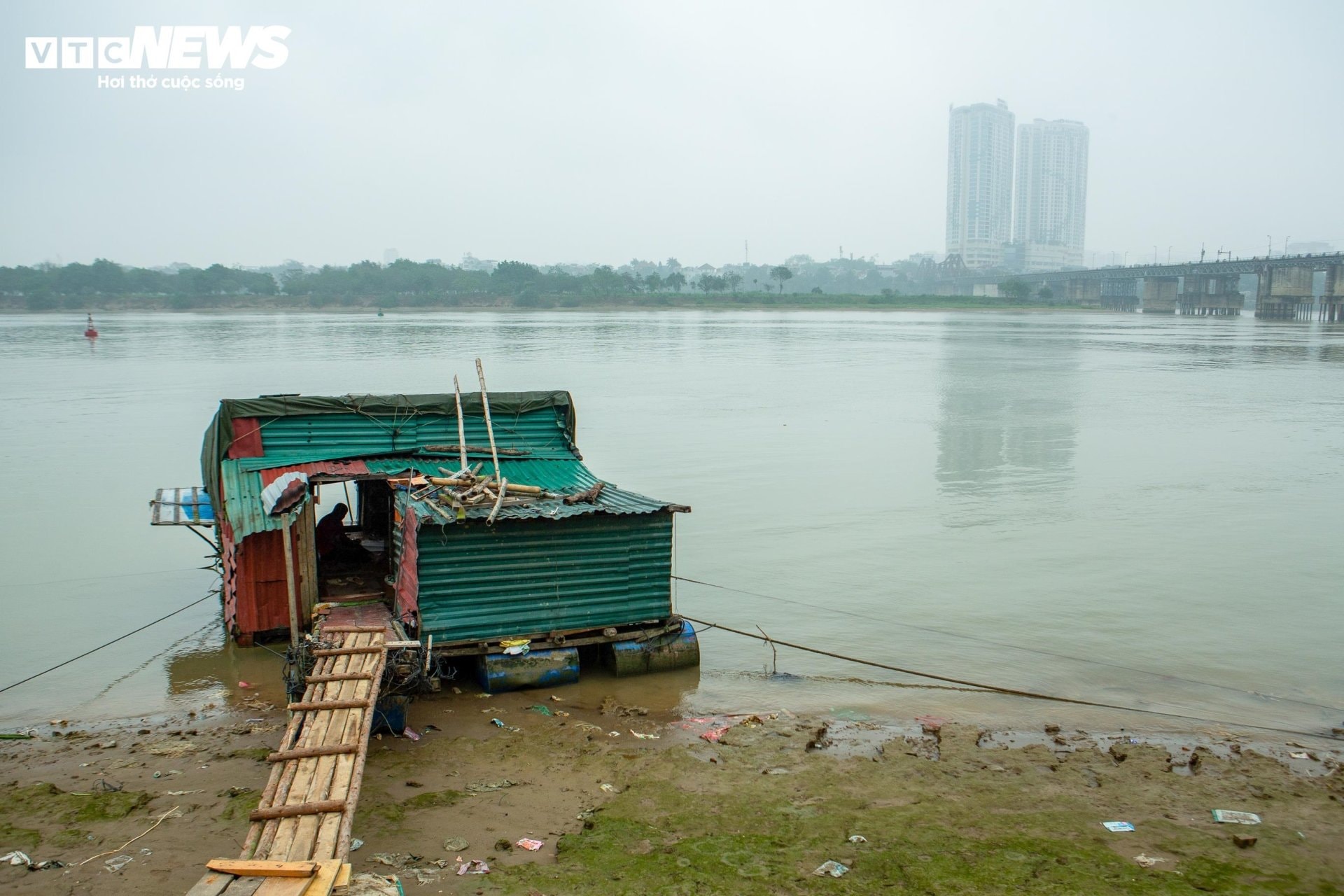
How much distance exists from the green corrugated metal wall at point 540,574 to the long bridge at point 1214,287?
357 feet

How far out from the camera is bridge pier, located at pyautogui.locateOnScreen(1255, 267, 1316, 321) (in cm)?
10775

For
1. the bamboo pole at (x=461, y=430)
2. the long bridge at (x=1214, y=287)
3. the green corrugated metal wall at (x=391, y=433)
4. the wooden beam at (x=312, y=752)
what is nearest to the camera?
the wooden beam at (x=312, y=752)

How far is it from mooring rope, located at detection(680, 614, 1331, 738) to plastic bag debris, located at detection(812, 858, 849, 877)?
4919 mm

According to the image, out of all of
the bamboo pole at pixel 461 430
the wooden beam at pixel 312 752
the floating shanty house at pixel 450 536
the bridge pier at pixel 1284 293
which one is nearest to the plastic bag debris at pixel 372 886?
the wooden beam at pixel 312 752

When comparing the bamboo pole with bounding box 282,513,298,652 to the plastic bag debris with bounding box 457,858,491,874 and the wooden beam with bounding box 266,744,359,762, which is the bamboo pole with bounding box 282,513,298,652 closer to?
the wooden beam with bounding box 266,744,359,762

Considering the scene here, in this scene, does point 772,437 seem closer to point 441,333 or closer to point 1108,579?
point 1108,579

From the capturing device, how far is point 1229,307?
432ft

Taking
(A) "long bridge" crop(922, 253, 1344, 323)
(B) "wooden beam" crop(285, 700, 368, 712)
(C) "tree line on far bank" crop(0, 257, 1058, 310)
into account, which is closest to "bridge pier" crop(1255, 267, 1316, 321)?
(A) "long bridge" crop(922, 253, 1344, 323)

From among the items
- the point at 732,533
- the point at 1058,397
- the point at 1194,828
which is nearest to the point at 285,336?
the point at 1058,397

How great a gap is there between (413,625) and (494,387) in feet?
101

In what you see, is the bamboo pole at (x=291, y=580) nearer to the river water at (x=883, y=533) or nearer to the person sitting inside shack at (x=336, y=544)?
the river water at (x=883, y=533)

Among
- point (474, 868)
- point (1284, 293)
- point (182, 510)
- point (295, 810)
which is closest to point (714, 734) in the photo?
point (474, 868)

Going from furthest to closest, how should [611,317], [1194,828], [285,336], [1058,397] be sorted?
1. [611,317]
2. [285,336]
3. [1058,397]
4. [1194,828]

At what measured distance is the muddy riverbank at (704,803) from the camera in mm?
7367
